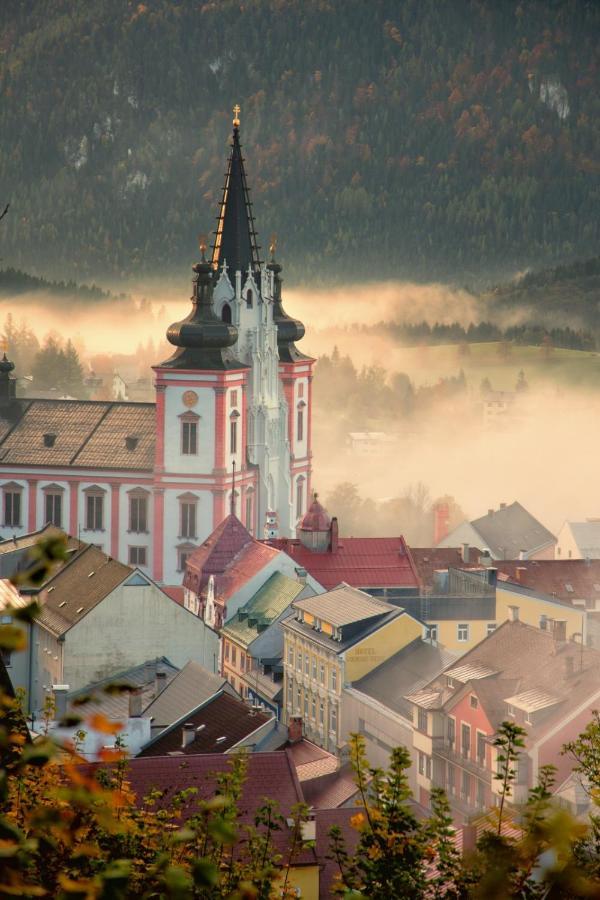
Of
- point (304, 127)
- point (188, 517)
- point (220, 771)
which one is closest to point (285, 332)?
point (188, 517)

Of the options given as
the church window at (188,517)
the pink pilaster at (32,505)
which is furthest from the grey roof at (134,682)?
the pink pilaster at (32,505)

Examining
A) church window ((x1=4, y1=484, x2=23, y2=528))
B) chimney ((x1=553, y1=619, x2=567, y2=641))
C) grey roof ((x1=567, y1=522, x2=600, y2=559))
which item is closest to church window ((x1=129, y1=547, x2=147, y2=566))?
church window ((x1=4, y1=484, x2=23, y2=528))

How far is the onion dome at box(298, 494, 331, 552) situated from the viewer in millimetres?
73375

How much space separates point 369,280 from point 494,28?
53.6ft

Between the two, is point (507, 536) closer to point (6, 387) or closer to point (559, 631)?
point (6, 387)

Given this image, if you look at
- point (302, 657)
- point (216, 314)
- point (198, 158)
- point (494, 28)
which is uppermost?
point (494, 28)

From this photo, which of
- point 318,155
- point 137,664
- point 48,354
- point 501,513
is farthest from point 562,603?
point 318,155

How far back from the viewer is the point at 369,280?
457 ft

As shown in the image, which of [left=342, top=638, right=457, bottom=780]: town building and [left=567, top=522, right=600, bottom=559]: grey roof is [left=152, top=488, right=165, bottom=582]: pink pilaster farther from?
[left=342, top=638, right=457, bottom=780]: town building

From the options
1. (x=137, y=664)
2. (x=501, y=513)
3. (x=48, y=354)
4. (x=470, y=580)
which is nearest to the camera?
(x=137, y=664)

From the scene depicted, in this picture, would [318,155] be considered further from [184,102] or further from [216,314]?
[216,314]

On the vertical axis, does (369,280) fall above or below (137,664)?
above

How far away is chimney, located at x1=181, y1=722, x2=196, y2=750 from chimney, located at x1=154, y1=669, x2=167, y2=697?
729 centimetres

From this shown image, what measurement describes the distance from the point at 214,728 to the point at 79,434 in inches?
1577
